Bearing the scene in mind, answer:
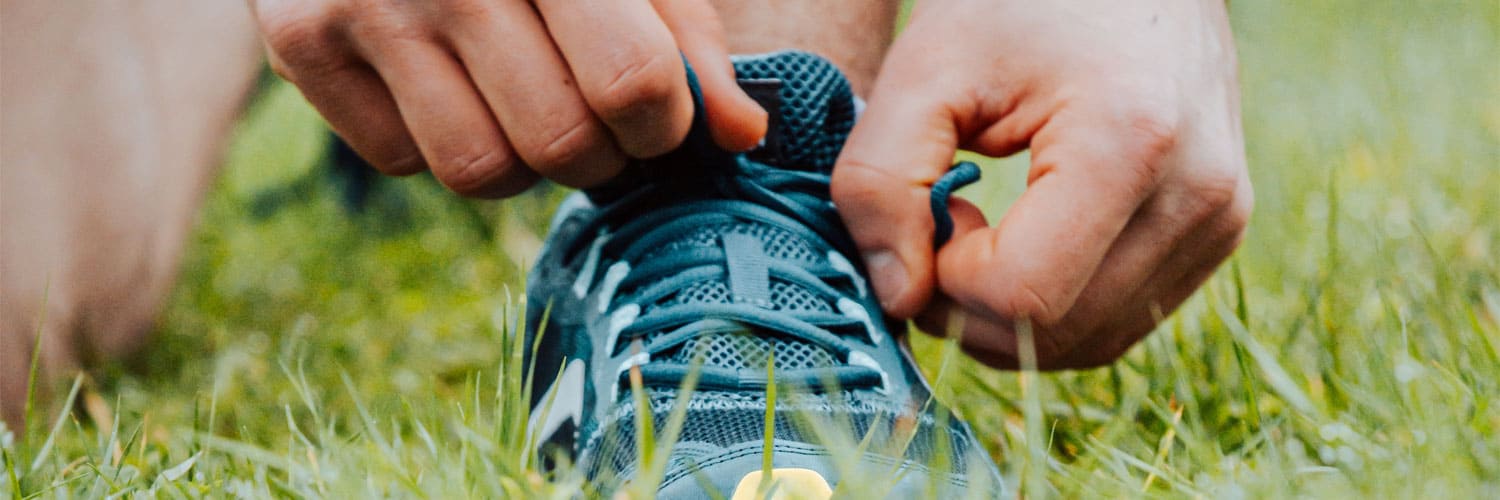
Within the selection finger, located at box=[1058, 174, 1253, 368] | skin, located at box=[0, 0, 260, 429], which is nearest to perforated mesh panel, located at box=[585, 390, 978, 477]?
finger, located at box=[1058, 174, 1253, 368]

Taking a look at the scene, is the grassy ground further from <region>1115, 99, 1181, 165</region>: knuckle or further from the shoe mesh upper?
<region>1115, 99, 1181, 165</region>: knuckle

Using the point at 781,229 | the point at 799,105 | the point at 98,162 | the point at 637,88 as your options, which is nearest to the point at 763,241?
Answer: the point at 781,229

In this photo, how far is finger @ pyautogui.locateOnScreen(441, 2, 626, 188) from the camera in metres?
0.87

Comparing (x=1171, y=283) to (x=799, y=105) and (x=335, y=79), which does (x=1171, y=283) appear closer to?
(x=799, y=105)

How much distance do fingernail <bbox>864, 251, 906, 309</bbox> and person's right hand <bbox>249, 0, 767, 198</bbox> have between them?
18 cm

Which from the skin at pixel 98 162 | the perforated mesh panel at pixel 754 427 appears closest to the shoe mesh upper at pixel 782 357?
the perforated mesh panel at pixel 754 427

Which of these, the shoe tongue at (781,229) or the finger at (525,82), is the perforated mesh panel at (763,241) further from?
the finger at (525,82)

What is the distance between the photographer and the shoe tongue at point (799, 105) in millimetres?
1055

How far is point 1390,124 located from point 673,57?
1968mm

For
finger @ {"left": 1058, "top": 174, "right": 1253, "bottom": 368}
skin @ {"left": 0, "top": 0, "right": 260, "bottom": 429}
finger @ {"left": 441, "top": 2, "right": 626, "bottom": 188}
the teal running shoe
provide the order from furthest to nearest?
skin @ {"left": 0, "top": 0, "right": 260, "bottom": 429}
finger @ {"left": 1058, "top": 174, "right": 1253, "bottom": 368}
finger @ {"left": 441, "top": 2, "right": 626, "bottom": 188}
the teal running shoe

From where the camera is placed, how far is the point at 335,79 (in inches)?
36.6

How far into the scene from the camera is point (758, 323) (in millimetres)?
943

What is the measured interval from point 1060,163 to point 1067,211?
0.04 metres

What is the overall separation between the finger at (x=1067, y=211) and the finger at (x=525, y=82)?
330mm
